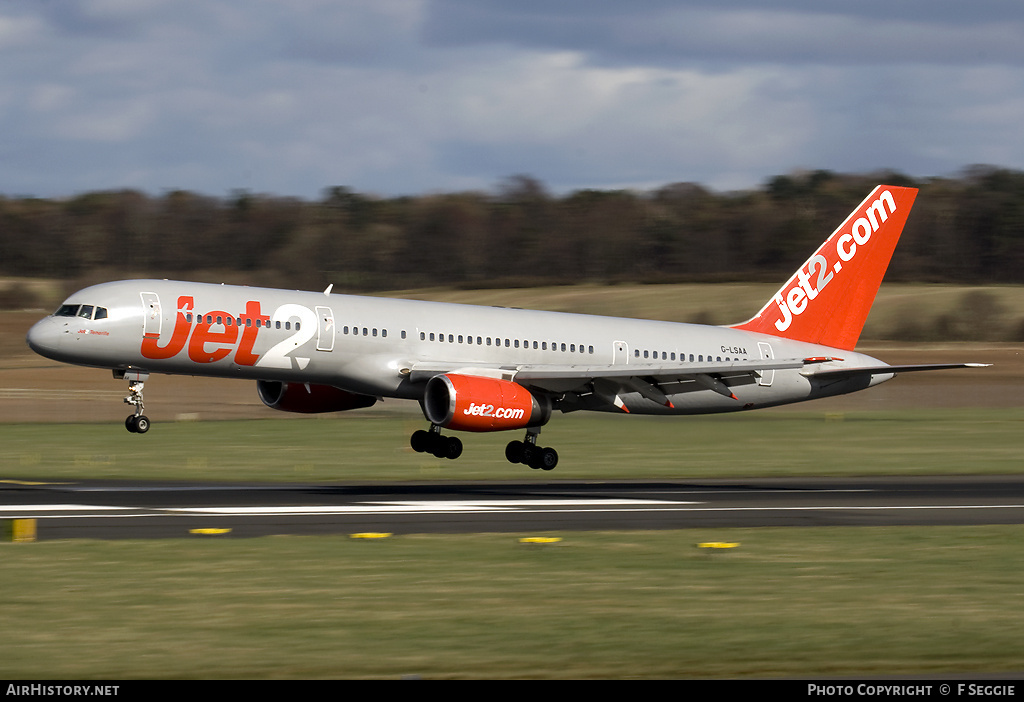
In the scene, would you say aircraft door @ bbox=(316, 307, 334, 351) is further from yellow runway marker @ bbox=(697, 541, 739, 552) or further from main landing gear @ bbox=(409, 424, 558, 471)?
yellow runway marker @ bbox=(697, 541, 739, 552)

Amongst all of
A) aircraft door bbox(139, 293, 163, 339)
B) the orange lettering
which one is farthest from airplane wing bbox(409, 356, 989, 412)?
aircraft door bbox(139, 293, 163, 339)

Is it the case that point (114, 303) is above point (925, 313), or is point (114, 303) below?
below

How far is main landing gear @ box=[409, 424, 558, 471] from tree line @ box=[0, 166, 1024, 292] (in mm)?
78031

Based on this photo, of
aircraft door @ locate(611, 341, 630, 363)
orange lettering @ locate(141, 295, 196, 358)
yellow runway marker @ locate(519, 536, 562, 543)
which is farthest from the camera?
aircraft door @ locate(611, 341, 630, 363)

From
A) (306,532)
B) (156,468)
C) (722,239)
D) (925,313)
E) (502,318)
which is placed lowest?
(306,532)

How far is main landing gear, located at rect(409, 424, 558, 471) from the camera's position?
116ft

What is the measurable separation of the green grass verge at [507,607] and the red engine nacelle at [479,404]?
936cm

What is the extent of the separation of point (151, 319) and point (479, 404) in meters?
8.12

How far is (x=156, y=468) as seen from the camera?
38062 mm

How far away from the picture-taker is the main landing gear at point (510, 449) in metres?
35.3

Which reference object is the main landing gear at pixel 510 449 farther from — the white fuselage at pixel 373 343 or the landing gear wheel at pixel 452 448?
the white fuselage at pixel 373 343

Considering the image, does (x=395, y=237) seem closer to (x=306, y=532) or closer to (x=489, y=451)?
(x=489, y=451)

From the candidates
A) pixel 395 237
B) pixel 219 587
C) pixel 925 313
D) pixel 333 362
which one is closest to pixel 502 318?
pixel 333 362

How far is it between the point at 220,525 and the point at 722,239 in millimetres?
124024
